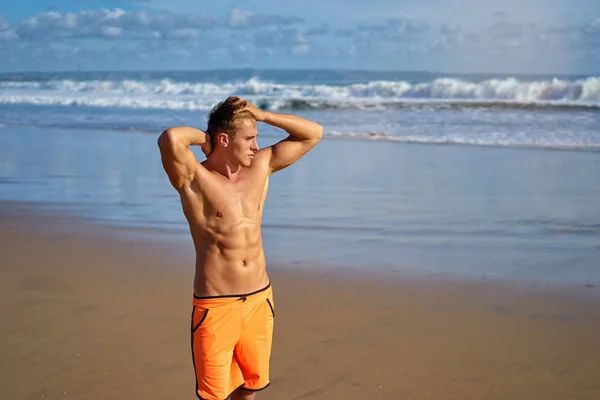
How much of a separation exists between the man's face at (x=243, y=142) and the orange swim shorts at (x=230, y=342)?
60cm

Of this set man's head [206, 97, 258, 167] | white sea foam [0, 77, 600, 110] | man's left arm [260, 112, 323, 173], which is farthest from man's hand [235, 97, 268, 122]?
white sea foam [0, 77, 600, 110]

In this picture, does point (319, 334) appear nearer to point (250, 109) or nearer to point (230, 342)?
point (230, 342)

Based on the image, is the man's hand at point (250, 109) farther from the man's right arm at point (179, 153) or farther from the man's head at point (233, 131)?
the man's right arm at point (179, 153)

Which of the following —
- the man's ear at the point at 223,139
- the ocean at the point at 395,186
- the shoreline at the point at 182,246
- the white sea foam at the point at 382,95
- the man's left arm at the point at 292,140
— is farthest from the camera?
the white sea foam at the point at 382,95

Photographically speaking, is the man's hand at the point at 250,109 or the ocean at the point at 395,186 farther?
the ocean at the point at 395,186

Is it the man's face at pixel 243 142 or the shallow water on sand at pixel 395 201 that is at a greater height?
the man's face at pixel 243 142

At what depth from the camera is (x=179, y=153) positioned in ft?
11.3

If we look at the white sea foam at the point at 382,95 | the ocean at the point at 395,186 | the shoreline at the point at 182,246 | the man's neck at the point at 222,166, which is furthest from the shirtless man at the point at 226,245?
the white sea foam at the point at 382,95

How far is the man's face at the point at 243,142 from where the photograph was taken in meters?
3.53

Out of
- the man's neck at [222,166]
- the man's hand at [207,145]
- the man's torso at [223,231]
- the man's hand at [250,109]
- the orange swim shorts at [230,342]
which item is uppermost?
the man's hand at [250,109]

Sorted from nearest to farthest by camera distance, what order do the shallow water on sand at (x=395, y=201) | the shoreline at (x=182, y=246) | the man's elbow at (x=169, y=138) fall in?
the man's elbow at (x=169, y=138), the shoreline at (x=182, y=246), the shallow water on sand at (x=395, y=201)

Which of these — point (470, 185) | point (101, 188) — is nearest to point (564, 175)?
point (470, 185)

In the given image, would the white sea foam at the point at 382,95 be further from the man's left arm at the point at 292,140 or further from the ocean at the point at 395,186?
the man's left arm at the point at 292,140

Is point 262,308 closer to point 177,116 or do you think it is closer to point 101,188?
point 101,188
